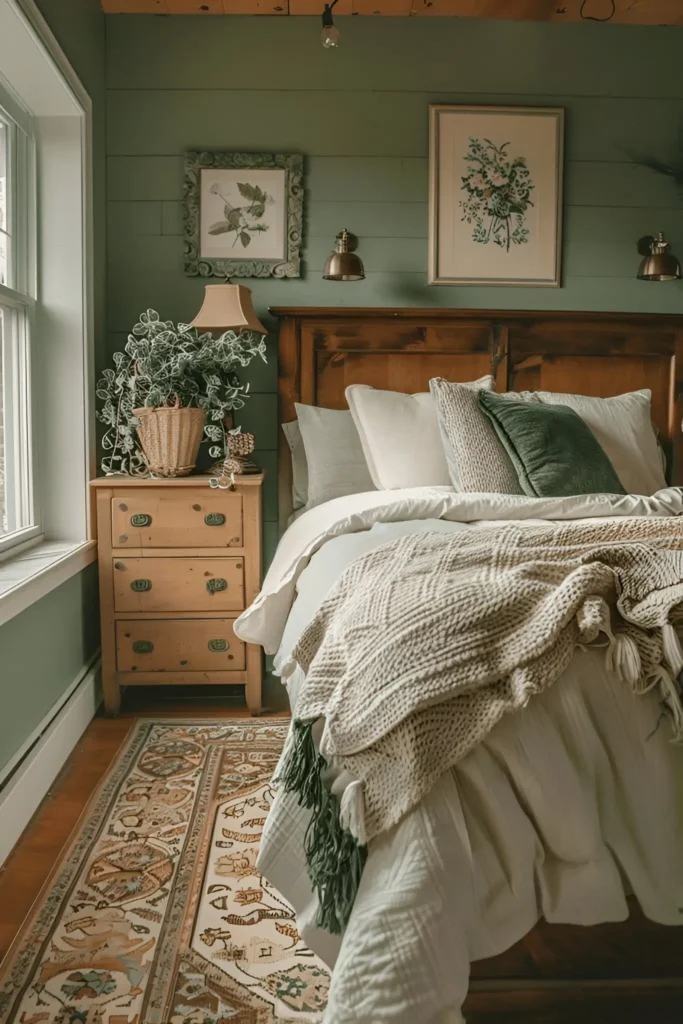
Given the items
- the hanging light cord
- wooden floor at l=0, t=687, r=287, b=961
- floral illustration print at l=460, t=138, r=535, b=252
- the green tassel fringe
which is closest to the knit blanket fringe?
the green tassel fringe

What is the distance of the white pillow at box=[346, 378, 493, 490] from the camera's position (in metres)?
2.92

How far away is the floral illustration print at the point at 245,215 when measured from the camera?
340cm

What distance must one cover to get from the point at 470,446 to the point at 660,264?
1.33 metres

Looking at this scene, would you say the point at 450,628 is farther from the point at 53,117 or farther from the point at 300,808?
the point at 53,117

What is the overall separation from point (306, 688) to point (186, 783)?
1189 millimetres

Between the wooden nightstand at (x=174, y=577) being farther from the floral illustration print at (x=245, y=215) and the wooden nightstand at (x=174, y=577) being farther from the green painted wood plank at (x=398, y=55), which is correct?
the green painted wood plank at (x=398, y=55)

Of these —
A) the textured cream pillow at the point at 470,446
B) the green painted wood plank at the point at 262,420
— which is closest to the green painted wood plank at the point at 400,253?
the green painted wood plank at the point at 262,420

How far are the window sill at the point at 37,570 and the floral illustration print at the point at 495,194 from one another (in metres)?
1.98

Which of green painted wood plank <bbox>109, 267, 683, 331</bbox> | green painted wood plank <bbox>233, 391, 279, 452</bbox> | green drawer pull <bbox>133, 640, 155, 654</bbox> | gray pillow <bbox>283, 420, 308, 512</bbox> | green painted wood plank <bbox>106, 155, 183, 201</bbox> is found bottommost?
green drawer pull <bbox>133, 640, 155, 654</bbox>

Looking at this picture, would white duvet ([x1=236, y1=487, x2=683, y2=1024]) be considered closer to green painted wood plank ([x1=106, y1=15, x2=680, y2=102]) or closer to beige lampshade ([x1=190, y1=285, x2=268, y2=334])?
beige lampshade ([x1=190, y1=285, x2=268, y2=334])

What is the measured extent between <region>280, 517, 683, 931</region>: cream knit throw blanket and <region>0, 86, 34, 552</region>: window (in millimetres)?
1644

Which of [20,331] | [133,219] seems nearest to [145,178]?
[133,219]

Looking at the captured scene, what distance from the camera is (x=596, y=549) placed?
145cm

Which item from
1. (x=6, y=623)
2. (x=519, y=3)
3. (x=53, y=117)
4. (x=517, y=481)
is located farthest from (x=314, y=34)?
(x=6, y=623)
